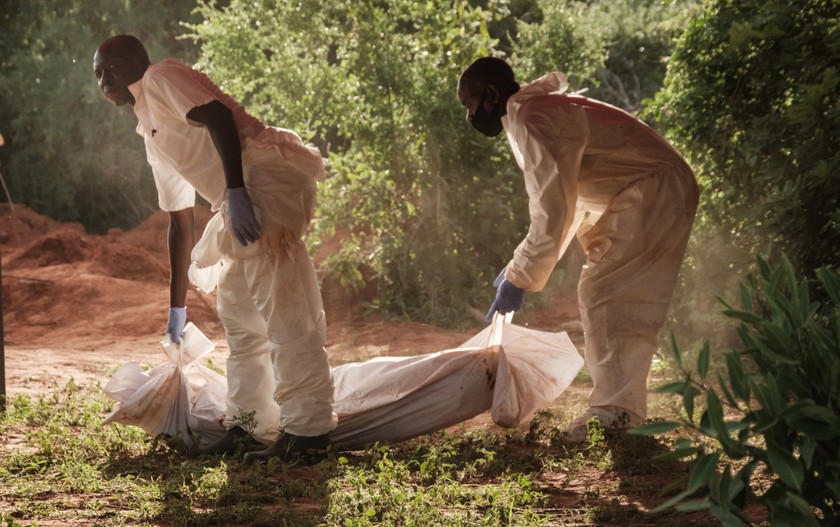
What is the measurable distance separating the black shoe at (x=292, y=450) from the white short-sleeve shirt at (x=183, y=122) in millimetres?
962

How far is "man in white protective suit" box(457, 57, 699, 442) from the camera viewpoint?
390 cm

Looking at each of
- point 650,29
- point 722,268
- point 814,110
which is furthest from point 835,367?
point 650,29

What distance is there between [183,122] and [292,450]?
1353 mm

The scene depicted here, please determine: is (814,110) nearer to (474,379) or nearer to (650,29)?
(474,379)

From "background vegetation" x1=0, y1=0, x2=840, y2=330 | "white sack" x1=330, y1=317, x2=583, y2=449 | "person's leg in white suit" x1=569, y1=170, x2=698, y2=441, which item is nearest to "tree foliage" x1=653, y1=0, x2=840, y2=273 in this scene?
"background vegetation" x1=0, y1=0, x2=840, y2=330

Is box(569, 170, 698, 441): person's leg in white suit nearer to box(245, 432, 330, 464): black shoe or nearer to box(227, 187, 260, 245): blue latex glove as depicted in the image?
box(245, 432, 330, 464): black shoe

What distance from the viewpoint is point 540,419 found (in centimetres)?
415

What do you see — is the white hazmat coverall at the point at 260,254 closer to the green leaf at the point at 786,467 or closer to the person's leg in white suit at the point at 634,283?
the person's leg in white suit at the point at 634,283

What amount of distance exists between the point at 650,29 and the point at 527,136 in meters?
10.3

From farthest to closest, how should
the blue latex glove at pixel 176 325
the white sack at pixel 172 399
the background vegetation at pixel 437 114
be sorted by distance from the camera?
the background vegetation at pixel 437 114 → the blue latex glove at pixel 176 325 → the white sack at pixel 172 399

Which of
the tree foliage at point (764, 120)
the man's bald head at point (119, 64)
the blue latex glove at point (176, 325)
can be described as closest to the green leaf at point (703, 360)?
the tree foliage at point (764, 120)

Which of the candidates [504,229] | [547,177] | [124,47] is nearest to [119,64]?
[124,47]

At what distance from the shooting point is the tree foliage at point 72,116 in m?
13.6

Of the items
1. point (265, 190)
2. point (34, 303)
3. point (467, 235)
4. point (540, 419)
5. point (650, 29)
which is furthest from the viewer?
point (650, 29)
